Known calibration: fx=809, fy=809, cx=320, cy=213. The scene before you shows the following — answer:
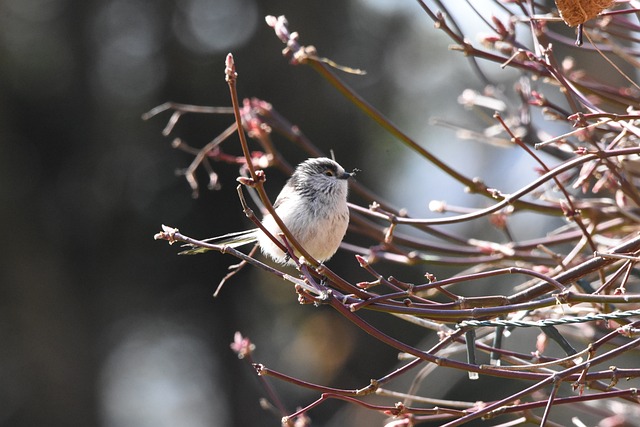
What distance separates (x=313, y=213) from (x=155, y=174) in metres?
6.52

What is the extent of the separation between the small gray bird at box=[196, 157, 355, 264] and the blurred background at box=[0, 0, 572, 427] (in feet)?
17.5

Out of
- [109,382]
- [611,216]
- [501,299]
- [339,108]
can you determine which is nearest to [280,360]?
[109,382]

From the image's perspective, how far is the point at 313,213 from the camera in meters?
4.07

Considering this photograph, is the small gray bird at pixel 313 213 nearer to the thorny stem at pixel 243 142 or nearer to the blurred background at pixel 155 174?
the thorny stem at pixel 243 142

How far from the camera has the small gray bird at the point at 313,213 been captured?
397cm

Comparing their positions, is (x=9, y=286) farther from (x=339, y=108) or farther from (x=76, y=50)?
(x=339, y=108)

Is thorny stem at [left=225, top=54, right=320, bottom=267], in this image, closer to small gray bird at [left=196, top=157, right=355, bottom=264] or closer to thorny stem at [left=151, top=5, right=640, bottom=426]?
thorny stem at [left=151, top=5, right=640, bottom=426]

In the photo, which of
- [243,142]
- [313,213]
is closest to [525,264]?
[313,213]

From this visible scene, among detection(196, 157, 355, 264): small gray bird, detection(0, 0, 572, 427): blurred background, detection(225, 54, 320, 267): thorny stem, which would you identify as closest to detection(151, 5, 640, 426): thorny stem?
detection(225, 54, 320, 267): thorny stem

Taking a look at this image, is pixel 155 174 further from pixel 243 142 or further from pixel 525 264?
pixel 243 142

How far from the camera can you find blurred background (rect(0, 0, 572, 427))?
10.1m

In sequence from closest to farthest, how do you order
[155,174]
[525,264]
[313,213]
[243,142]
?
[243,142] < [525,264] < [313,213] < [155,174]

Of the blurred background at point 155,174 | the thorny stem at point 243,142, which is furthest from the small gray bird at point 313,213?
the blurred background at point 155,174

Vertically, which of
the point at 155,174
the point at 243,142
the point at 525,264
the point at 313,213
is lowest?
the point at 155,174
